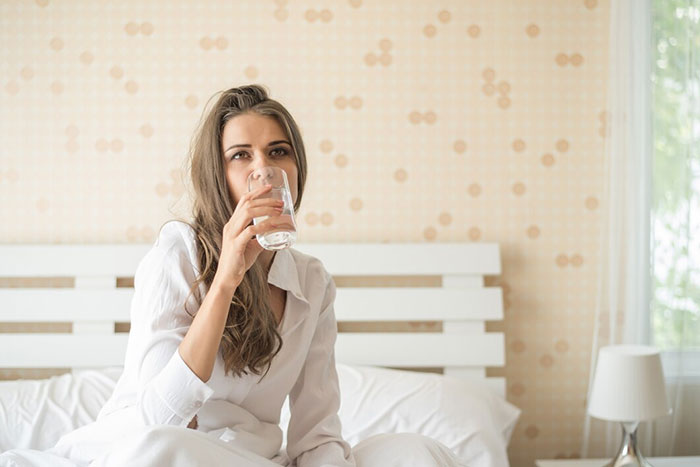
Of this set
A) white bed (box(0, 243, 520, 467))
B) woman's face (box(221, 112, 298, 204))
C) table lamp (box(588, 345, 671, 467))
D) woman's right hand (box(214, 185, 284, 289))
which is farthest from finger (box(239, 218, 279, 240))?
table lamp (box(588, 345, 671, 467))

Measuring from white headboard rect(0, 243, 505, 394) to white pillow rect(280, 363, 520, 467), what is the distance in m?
0.25

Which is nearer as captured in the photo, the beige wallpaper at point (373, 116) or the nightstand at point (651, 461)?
the nightstand at point (651, 461)

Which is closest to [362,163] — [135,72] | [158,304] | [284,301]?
[135,72]

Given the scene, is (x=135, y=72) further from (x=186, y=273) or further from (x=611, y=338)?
(x=611, y=338)

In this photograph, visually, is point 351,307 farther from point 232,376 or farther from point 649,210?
point 232,376

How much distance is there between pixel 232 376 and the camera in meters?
1.35

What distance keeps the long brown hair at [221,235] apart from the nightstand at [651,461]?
1448mm

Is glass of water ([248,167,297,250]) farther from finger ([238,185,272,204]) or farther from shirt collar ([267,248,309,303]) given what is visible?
shirt collar ([267,248,309,303])

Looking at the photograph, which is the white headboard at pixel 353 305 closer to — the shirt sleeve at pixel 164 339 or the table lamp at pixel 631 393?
the table lamp at pixel 631 393

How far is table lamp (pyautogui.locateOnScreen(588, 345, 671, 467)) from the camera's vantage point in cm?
221

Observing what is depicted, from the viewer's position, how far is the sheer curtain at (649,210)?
2.58 metres

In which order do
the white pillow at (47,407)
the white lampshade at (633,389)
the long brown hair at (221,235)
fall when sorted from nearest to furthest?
the long brown hair at (221,235) < the white pillow at (47,407) < the white lampshade at (633,389)

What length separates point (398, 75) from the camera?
8.89 ft

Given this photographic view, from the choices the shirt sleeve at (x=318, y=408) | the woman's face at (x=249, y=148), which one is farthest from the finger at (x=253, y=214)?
the shirt sleeve at (x=318, y=408)
